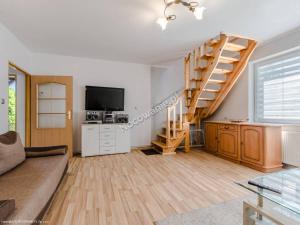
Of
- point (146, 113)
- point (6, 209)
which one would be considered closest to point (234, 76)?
point (146, 113)

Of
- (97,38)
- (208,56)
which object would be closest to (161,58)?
(208,56)

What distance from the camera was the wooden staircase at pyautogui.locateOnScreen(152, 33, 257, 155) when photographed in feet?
10.3

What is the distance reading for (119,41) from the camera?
3.19 metres

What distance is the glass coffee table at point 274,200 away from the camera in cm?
116

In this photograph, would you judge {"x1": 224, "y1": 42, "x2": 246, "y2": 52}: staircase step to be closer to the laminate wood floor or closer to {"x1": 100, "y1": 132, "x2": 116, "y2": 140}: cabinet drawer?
the laminate wood floor

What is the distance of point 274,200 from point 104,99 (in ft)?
12.3

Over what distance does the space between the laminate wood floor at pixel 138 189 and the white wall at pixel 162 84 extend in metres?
1.65

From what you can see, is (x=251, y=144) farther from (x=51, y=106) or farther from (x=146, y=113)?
(x=51, y=106)

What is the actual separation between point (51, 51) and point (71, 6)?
2.07 meters

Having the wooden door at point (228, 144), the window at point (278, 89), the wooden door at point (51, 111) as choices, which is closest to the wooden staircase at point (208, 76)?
the window at point (278, 89)

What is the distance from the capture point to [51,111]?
154 inches

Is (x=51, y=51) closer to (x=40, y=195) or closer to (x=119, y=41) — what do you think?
(x=119, y=41)

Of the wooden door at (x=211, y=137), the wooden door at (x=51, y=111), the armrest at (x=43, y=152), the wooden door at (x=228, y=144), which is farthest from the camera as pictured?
the wooden door at (x=211, y=137)

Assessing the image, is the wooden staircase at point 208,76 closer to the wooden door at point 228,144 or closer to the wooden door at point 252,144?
the wooden door at point 228,144
